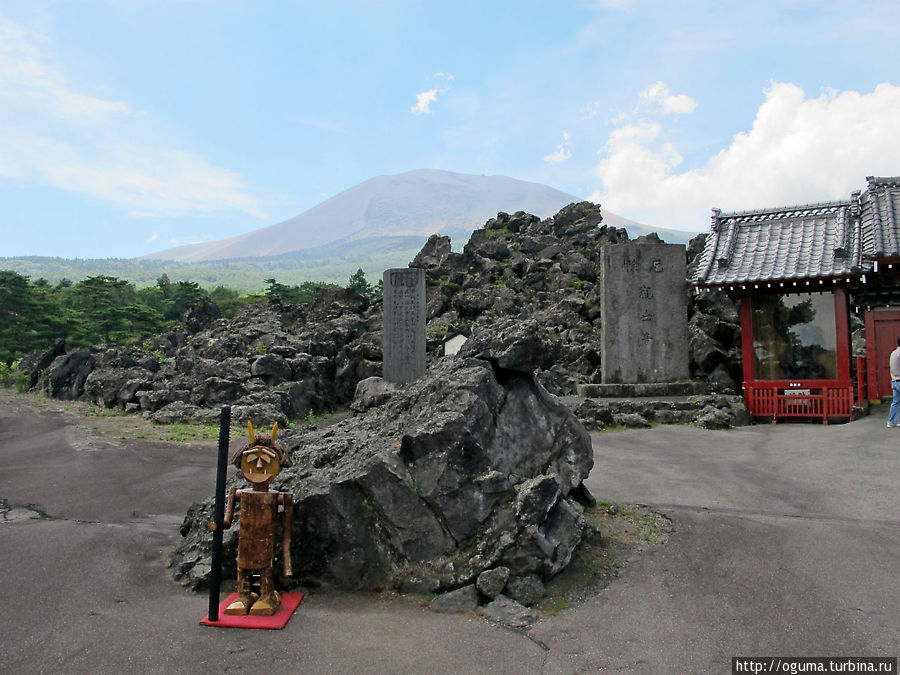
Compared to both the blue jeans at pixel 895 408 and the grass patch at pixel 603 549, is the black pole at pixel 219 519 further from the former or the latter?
the blue jeans at pixel 895 408

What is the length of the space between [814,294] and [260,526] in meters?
14.0

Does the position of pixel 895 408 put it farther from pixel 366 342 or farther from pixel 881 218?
pixel 366 342

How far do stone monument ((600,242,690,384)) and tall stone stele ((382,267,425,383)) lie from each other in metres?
5.31

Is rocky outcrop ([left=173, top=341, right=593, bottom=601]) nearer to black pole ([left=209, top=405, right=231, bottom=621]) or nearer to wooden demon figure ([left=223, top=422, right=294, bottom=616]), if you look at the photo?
wooden demon figure ([left=223, top=422, right=294, bottom=616])

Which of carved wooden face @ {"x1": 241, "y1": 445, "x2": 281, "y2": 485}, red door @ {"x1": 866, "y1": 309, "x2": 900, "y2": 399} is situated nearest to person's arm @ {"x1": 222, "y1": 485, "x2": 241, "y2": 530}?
carved wooden face @ {"x1": 241, "y1": 445, "x2": 281, "y2": 485}

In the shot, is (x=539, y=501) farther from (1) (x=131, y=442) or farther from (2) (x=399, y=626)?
(1) (x=131, y=442)

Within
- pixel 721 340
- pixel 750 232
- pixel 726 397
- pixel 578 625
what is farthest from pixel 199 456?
pixel 721 340

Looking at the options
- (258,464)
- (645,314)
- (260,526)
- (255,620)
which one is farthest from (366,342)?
(255,620)

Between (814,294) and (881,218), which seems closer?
(881,218)

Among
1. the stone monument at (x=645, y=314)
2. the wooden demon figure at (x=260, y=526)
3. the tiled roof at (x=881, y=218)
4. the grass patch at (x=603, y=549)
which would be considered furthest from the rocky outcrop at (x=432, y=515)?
the tiled roof at (x=881, y=218)

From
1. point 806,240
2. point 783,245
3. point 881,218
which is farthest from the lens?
point 783,245

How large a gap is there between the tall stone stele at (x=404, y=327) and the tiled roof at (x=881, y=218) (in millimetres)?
11113

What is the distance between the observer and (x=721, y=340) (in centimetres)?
1861

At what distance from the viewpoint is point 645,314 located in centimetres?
1603
